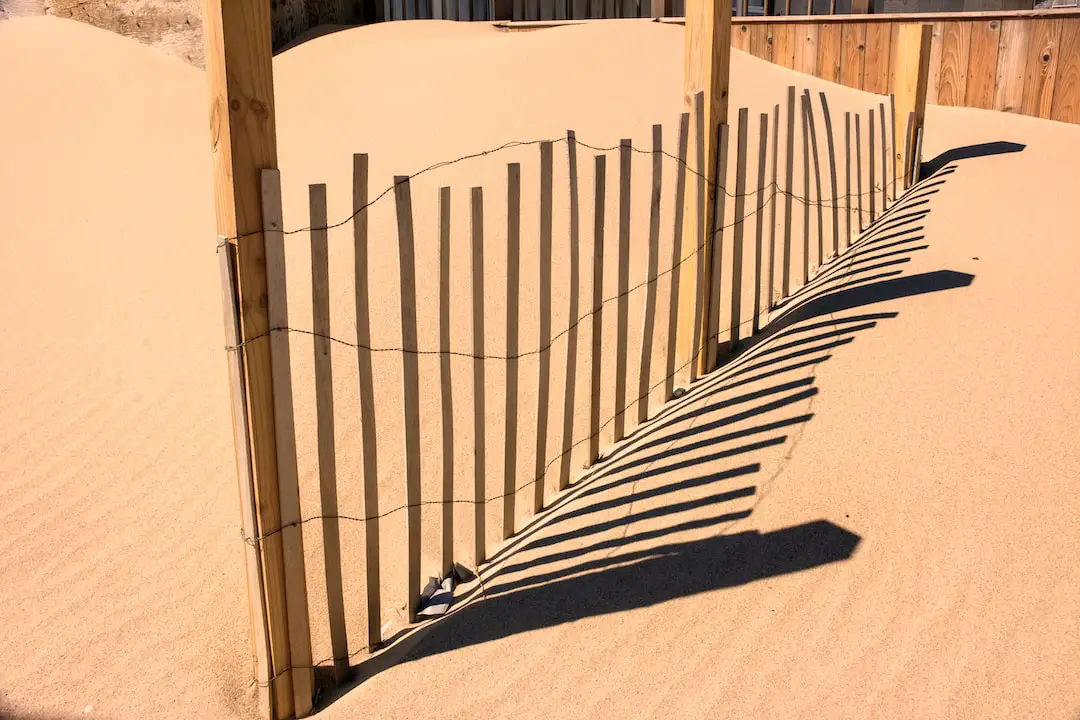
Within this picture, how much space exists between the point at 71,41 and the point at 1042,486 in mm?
10525

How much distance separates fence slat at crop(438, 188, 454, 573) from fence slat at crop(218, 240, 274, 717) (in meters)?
0.54

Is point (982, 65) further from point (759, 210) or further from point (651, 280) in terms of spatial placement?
point (651, 280)

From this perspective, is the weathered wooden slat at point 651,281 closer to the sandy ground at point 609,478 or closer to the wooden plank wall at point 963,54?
the sandy ground at point 609,478

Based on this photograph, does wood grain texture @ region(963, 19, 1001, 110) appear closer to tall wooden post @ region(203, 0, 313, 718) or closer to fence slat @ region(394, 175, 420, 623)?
fence slat @ region(394, 175, 420, 623)

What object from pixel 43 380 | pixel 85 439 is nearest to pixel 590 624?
pixel 85 439

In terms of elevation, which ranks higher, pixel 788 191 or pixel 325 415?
pixel 788 191

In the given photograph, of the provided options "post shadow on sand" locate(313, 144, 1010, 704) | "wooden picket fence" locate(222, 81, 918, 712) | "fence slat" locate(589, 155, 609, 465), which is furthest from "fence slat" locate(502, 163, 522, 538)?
"fence slat" locate(589, 155, 609, 465)

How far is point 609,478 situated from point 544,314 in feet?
2.63

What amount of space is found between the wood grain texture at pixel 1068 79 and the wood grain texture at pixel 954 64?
0.89 m

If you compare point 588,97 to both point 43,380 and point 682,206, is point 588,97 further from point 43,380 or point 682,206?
point 43,380

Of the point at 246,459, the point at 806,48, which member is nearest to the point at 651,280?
the point at 246,459

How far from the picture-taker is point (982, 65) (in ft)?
31.7

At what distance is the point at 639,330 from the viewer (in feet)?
17.9

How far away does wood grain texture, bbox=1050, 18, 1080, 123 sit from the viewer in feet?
29.2
